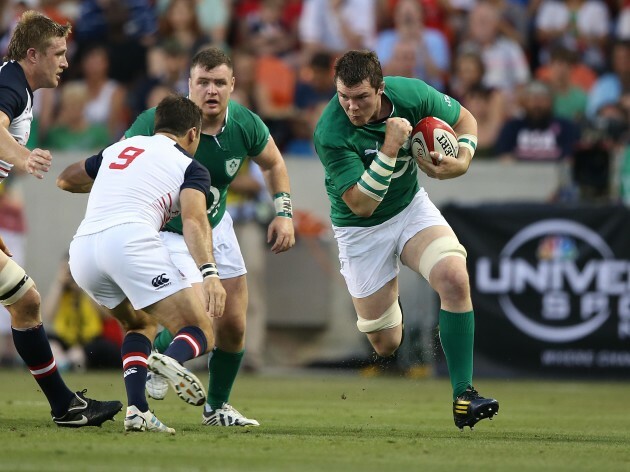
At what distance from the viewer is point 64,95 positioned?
15.9 m

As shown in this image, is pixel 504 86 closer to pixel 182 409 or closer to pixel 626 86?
pixel 626 86

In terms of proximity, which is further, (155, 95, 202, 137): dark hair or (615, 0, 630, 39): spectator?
(615, 0, 630, 39): spectator

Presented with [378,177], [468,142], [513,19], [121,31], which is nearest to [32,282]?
[378,177]

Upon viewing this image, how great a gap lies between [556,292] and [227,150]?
647cm

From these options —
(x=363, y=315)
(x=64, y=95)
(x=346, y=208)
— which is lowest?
(x=363, y=315)

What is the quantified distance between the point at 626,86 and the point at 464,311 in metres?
9.47

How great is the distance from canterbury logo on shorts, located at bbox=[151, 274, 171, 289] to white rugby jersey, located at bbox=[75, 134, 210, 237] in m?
0.35

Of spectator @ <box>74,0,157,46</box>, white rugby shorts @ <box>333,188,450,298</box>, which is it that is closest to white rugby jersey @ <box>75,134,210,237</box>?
white rugby shorts @ <box>333,188,450,298</box>

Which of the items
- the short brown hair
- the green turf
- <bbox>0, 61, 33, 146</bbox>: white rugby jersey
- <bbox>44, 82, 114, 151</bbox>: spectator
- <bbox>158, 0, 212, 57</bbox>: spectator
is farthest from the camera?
<bbox>158, 0, 212, 57</bbox>: spectator

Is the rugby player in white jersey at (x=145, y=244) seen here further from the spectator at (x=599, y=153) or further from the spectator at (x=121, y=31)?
the spectator at (x=121, y=31)

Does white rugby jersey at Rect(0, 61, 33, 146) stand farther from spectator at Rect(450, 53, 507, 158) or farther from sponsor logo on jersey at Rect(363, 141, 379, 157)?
spectator at Rect(450, 53, 507, 158)

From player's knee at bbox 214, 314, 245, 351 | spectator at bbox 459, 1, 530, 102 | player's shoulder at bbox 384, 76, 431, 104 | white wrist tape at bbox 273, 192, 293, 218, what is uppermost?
spectator at bbox 459, 1, 530, 102

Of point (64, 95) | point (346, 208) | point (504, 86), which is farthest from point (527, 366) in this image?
point (64, 95)

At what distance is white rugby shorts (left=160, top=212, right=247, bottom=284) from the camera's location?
8.32 m
